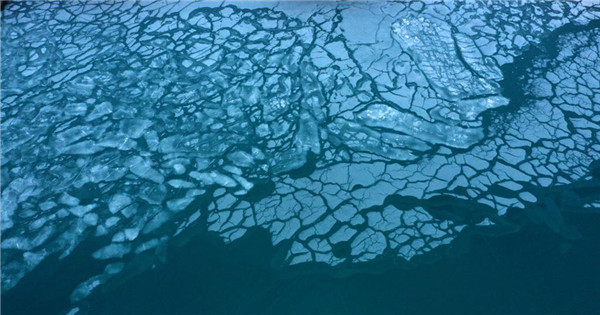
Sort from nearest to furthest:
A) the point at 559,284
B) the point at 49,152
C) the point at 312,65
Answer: the point at 559,284, the point at 49,152, the point at 312,65

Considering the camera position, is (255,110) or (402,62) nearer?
(255,110)

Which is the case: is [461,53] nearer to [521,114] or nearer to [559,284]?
[521,114]

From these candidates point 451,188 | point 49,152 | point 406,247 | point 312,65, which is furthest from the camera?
point 312,65

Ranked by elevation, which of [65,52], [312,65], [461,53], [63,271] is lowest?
[63,271]

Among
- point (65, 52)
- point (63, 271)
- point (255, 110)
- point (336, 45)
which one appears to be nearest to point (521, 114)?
point (336, 45)

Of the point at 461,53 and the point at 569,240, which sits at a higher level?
the point at 461,53

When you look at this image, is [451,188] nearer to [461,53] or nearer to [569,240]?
[569,240]
